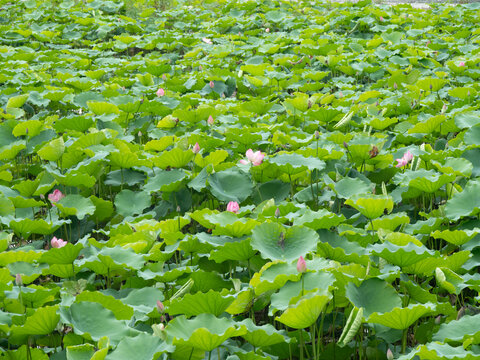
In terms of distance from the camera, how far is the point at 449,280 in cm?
161

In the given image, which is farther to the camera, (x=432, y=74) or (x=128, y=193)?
(x=432, y=74)

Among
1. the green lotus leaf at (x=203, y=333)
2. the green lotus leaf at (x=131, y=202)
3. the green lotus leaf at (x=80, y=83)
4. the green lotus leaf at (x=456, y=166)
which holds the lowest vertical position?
the green lotus leaf at (x=80, y=83)

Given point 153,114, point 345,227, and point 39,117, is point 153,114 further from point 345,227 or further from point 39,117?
point 345,227

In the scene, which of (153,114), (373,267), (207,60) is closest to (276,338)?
(373,267)

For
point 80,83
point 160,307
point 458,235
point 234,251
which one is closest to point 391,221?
point 458,235

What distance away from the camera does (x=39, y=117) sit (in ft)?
12.2

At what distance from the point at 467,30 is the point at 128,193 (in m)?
4.48

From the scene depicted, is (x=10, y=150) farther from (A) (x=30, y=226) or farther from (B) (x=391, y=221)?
(B) (x=391, y=221)

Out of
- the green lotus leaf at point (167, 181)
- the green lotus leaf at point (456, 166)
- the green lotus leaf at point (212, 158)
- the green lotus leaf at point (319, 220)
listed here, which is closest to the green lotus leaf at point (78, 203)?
the green lotus leaf at point (167, 181)

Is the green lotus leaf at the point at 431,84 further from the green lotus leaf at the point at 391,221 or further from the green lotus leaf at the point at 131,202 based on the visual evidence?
the green lotus leaf at the point at 131,202

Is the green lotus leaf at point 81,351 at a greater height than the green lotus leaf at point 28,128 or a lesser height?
greater

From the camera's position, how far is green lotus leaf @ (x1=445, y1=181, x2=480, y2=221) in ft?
6.48

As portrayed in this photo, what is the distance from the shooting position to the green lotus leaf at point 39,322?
1425 millimetres

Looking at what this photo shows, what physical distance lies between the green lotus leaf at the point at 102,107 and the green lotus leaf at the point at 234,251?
1.81 meters
